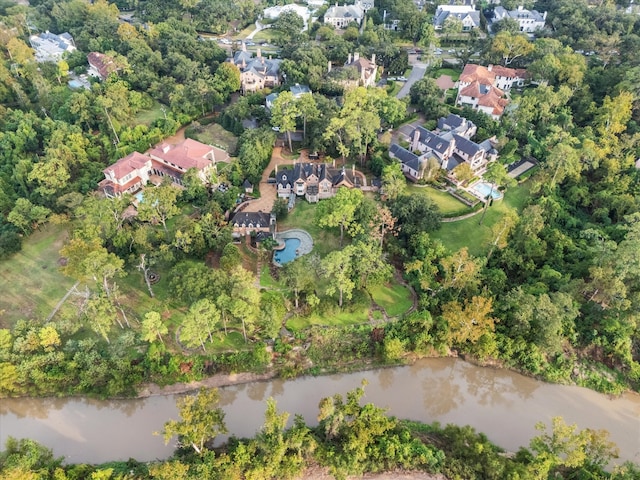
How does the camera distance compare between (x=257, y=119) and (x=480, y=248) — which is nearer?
(x=480, y=248)

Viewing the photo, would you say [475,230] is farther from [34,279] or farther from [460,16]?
[460,16]

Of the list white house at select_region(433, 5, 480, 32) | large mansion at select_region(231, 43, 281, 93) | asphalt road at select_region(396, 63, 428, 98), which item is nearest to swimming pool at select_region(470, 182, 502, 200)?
asphalt road at select_region(396, 63, 428, 98)

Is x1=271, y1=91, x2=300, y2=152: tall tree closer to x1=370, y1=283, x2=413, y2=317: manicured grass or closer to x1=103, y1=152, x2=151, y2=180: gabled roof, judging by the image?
x1=103, y1=152, x2=151, y2=180: gabled roof

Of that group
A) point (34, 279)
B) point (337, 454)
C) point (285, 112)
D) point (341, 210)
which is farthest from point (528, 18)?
point (34, 279)

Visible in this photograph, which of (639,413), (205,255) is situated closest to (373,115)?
(205,255)

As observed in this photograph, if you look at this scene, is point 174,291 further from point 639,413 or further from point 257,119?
point 639,413
